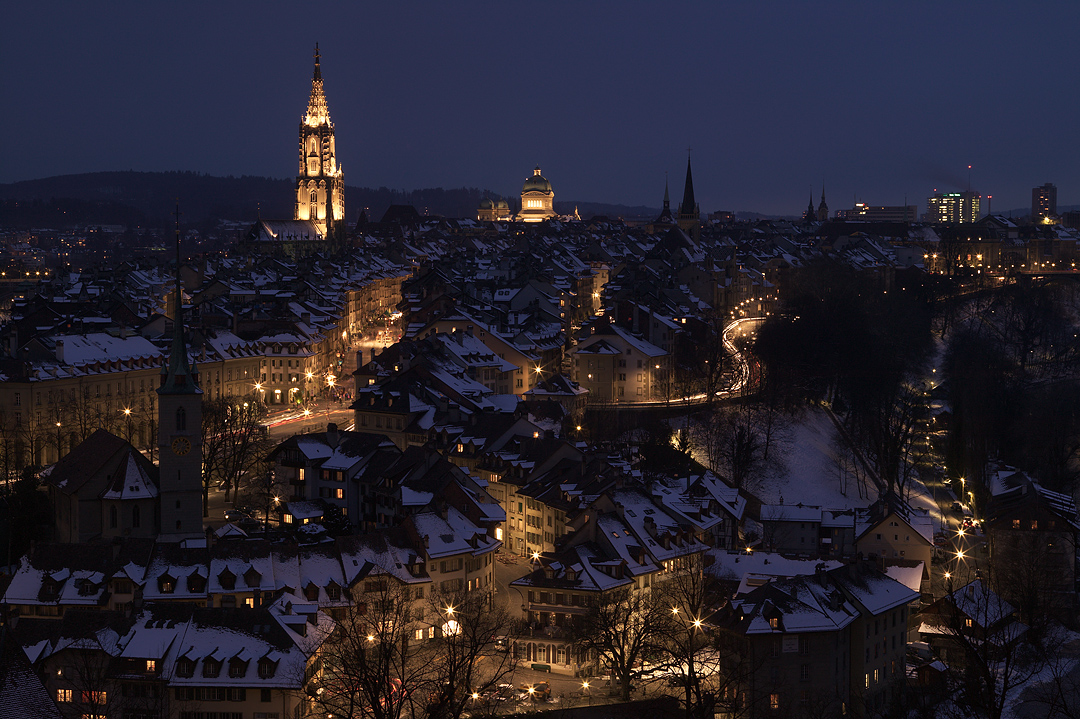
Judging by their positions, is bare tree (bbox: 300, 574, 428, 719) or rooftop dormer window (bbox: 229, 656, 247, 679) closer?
bare tree (bbox: 300, 574, 428, 719)

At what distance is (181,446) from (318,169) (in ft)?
429

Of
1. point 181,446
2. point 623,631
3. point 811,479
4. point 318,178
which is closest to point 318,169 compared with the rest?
point 318,178

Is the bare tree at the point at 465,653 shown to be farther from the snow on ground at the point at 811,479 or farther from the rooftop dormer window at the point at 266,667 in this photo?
the snow on ground at the point at 811,479

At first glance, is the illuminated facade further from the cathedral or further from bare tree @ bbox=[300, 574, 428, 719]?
bare tree @ bbox=[300, 574, 428, 719]

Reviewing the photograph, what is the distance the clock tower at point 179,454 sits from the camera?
1903 inches

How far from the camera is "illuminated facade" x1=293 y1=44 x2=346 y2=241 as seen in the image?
175250 millimetres

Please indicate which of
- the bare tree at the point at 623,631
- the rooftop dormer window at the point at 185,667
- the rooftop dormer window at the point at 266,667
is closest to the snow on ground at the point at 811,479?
the bare tree at the point at 623,631

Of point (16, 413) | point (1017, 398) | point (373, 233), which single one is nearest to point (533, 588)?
point (16, 413)

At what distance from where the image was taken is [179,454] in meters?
48.5

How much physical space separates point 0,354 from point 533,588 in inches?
1563

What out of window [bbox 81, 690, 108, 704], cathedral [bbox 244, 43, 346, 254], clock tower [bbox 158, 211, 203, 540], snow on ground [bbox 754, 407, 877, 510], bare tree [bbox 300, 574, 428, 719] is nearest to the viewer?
bare tree [bbox 300, 574, 428, 719]

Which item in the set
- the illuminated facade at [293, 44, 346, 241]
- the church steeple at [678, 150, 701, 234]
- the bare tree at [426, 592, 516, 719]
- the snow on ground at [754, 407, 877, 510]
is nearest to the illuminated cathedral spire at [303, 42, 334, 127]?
the illuminated facade at [293, 44, 346, 241]

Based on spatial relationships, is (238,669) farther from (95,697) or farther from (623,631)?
(623,631)

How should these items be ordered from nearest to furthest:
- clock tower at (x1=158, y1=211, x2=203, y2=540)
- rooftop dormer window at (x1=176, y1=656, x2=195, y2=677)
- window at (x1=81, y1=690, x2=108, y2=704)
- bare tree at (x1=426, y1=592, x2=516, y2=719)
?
bare tree at (x1=426, y1=592, x2=516, y2=719) < window at (x1=81, y1=690, x2=108, y2=704) < rooftop dormer window at (x1=176, y1=656, x2=195, y2=677) < clock tower at (x1=158, y1=211, x2=203, y2=540)
